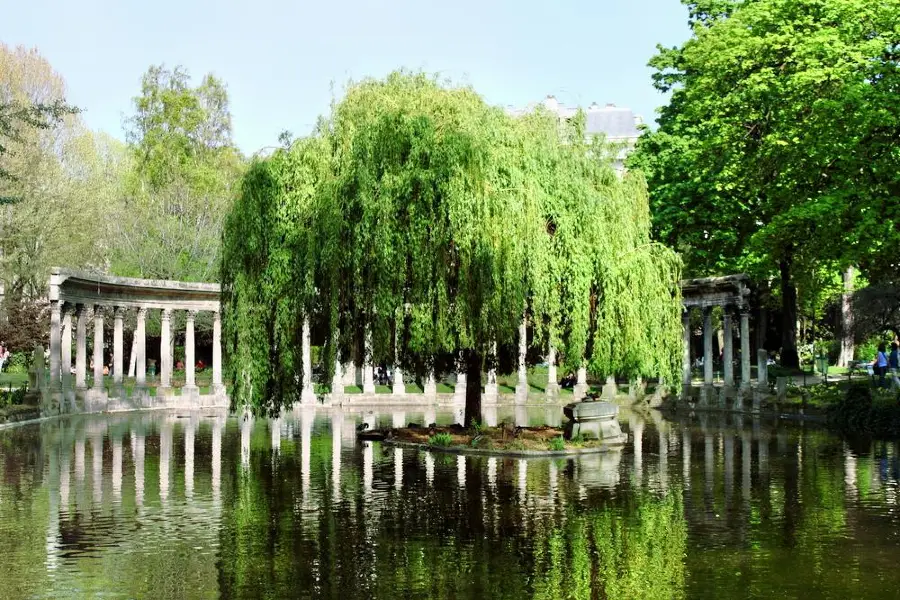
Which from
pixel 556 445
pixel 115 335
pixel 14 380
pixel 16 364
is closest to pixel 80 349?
pixel 115 335

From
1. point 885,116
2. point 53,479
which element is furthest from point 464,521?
point 885,116

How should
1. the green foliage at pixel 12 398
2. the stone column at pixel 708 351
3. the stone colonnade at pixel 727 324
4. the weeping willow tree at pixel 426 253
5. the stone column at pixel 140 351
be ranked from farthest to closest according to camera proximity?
the stone column at pixel 140 351
the stone column at pixel 708 351
the stone colonnade at pixel 727 324
the green foliage at pixel 12 398
the weeping willow tree at pixel 426 253

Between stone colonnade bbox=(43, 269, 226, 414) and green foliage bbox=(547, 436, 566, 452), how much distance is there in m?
27.0

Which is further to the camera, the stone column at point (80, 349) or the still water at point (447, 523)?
the stone column at point (80, 349)

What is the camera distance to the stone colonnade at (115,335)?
50.5 metres

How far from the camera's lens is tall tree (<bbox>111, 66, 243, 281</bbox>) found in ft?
238

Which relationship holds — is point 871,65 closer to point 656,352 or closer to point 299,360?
point 656,352

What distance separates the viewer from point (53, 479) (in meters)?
26.5

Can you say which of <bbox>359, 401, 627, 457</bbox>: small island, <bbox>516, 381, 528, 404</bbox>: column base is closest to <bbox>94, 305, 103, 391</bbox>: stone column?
<bbox>516, 381, 528, 404</bbox>: column base

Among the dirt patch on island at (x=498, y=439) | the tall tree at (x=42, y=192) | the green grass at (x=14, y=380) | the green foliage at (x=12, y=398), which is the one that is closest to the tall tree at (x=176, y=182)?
the tall tree at (x=42, y=192)

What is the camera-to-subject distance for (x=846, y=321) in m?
59.3

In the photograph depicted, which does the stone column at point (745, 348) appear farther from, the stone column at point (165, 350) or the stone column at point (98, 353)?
the stone column at point (98, 353)

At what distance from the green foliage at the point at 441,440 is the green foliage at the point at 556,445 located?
2.97 metres

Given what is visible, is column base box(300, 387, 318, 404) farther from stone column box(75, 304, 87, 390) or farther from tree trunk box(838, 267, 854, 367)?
tree trunk box(838, 267, 854, 367)
